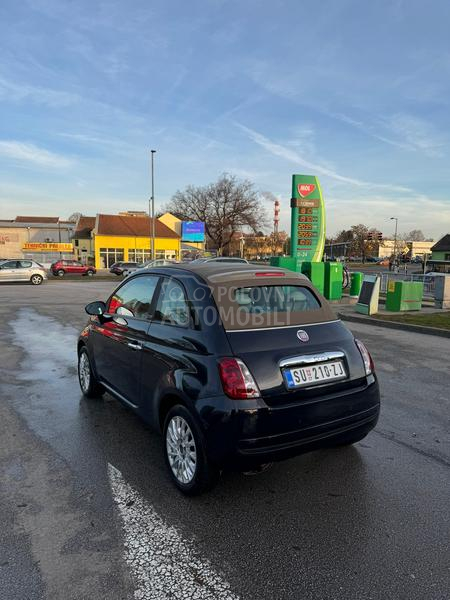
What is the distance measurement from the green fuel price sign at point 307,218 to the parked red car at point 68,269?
27157 mm

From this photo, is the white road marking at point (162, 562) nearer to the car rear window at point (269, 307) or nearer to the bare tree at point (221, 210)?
the car rear window at point (269, 307)

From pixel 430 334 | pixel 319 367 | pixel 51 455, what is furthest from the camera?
pixel 430 334

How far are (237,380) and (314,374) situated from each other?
616mm

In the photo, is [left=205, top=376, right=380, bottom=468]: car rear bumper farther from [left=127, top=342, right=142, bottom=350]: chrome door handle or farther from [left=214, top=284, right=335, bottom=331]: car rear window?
[left=127, top=342, right=142, bottom=350]: chrome door handle

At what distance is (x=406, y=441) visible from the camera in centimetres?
393

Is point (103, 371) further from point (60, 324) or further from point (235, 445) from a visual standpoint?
point (60, 324)

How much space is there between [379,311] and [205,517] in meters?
11.8

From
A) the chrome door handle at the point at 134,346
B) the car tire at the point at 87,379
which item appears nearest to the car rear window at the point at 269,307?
the chrome door handle at the point at 134,346

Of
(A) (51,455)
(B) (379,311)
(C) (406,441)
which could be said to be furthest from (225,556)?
(B) (379,311)

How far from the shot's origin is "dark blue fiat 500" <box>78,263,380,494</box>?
9.03 ft

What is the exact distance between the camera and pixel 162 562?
7.79 ft

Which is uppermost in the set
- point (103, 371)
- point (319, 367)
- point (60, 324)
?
point (319, 367)

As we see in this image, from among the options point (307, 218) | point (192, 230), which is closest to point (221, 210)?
point (192, 230)

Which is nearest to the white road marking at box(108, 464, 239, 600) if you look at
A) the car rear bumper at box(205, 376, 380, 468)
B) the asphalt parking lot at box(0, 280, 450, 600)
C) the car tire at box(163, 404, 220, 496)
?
the asphalt parking lot at box(0, 280, 450, 600)
